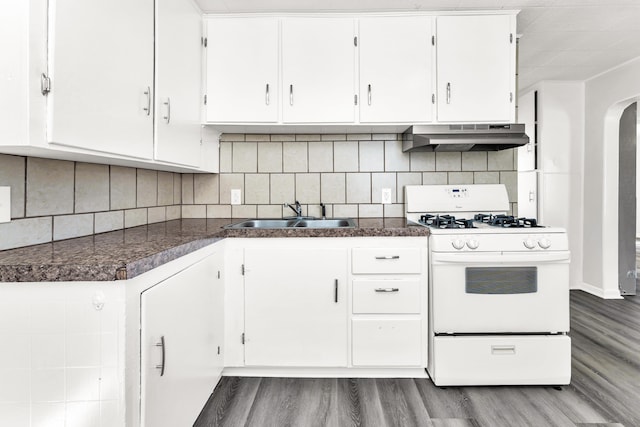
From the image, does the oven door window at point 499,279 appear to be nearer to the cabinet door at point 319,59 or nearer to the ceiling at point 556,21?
the cabinet door at point 319,59

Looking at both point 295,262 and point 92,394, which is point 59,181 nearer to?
point 92,394

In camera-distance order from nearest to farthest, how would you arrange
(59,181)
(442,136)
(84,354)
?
(84,354)
(59,181)
(442,136)

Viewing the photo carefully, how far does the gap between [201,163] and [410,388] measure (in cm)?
181

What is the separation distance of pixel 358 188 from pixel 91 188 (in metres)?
1.64

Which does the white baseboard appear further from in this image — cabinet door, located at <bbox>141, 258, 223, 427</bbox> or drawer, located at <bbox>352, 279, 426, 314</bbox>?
cabinet door, located at <bbox>141, 258, 223, 427</bbox>

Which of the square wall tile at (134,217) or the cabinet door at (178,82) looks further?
the square wall tile at (134,217)

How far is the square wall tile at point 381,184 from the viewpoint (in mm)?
2627

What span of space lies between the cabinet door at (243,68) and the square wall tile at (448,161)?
3.95ft

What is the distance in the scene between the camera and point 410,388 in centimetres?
198

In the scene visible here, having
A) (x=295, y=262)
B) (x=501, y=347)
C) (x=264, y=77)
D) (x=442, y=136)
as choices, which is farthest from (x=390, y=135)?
(x=501, y=347)

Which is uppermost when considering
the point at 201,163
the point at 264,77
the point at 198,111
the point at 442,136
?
the point at 264,77

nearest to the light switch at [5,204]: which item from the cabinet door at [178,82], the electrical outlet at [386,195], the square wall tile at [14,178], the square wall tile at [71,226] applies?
the square wall tile at [14,178]

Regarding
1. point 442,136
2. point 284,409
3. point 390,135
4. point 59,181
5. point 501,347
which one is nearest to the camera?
point 59,181

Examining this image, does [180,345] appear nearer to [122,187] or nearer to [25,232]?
[25,232]
